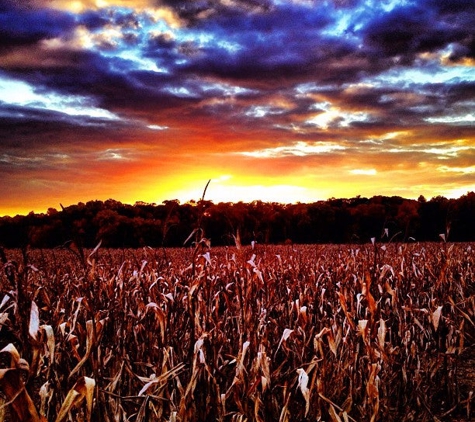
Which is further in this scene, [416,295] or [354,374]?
[416,295]

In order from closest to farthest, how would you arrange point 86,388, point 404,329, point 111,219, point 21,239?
point 86,388
point 21,239
point 404,329
point 111,219

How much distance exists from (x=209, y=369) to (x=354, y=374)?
135cm

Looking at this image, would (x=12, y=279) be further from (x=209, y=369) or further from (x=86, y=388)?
(x=209, y=369)

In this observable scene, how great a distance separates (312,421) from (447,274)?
4414mm

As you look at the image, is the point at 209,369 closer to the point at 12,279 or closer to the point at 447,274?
the point at 12,279

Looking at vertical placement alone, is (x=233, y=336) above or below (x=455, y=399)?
above

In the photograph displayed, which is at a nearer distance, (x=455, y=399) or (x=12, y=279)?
(x=12, y=279)

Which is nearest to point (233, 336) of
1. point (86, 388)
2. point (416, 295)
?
point (86, 388)

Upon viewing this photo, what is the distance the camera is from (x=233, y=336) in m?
4.43

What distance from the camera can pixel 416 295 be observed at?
665cm

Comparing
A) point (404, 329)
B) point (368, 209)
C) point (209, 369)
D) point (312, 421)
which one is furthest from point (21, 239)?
point (368, 209)

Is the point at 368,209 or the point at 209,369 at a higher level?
the point at 368,209

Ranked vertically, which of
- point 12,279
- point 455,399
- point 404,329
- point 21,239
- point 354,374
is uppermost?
point 21,239

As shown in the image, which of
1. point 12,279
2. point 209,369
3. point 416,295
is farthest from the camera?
point 416,295
